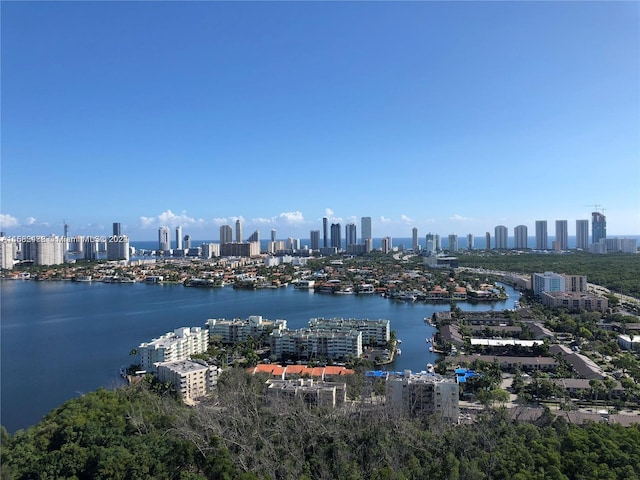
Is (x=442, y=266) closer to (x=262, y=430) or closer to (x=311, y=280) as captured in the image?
(x=311, y=280)

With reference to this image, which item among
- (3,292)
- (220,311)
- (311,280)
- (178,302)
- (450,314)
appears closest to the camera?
(450,314)

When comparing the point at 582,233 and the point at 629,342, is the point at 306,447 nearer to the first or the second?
the point at 629,342

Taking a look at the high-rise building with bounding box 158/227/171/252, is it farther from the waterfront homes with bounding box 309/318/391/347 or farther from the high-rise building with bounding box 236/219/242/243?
the waterfront homes with bounding box 309/318/391/347

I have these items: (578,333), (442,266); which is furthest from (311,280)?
(578,333)

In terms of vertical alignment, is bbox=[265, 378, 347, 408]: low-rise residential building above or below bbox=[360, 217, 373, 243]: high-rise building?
below

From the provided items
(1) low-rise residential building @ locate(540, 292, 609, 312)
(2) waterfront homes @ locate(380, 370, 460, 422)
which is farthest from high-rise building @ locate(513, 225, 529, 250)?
(2) waterfront homes @ locate(380, 370, 460, 422)

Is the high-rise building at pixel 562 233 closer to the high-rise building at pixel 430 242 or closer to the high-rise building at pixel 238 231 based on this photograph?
the high-rise building at pixel 430 242
